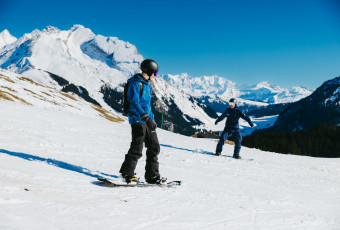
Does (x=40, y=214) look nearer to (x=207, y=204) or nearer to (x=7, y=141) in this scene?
(x=207, y=204)

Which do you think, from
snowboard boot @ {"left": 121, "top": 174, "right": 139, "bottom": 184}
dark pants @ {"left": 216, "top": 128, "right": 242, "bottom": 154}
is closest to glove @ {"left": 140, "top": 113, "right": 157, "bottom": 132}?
snowboard boot @ {"left": 121, "top": 174, "right": 139, "bottom": 184}

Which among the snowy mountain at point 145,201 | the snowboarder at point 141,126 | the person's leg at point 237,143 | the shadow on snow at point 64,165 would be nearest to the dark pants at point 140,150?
the snowboarder at point 141,126

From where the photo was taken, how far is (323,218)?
432 centimetres

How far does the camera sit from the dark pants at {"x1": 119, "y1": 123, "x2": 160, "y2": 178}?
222 inches

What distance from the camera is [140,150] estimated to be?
5824mm

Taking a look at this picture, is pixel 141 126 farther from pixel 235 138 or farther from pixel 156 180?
pixel 235 138

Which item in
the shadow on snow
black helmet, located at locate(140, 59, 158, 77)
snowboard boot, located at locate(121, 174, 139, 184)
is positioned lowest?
the shadow on snow

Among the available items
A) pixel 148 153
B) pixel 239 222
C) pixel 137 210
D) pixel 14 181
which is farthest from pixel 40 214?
pixel 148 153

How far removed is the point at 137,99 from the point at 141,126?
2.04ft

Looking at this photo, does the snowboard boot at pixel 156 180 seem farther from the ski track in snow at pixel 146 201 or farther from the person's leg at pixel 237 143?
the person's leg at pixel 237 143

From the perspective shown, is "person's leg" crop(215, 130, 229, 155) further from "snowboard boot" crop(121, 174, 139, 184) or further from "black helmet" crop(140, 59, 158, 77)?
"snowboard boot" crop(121, 174, 139, 184)

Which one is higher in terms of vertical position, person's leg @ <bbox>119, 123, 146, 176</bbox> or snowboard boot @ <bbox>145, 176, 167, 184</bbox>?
person's leg @ <bbox>119, 123, 146, 176</bbox>

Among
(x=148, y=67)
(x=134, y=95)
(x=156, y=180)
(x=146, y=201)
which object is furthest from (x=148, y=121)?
(x=146, y=201)

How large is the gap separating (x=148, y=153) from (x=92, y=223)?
A: 10.1 feet
